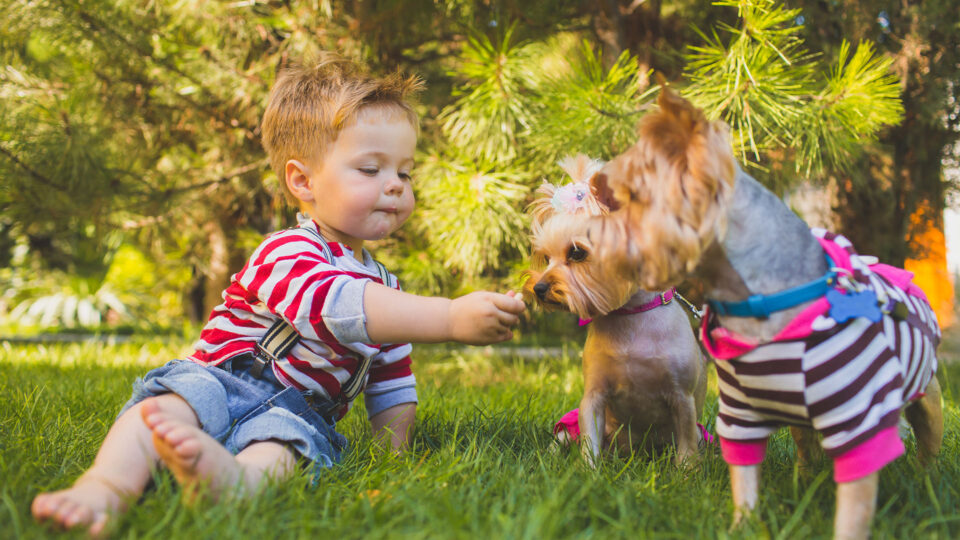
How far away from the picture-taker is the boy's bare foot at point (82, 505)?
1.34 m

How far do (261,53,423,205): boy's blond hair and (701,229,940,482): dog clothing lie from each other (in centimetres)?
128

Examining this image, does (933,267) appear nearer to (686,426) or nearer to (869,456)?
(686,426)

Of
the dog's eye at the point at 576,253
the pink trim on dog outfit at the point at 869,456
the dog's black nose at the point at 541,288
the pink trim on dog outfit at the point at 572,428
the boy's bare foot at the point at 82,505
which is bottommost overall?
the pink trim on dog outfit at the point at 572,428

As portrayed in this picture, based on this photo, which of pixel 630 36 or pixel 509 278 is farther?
pixel 630 36

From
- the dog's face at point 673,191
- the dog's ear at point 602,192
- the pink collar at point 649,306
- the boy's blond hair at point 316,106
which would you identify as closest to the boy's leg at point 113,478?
the boy's blond hair at point 316,106

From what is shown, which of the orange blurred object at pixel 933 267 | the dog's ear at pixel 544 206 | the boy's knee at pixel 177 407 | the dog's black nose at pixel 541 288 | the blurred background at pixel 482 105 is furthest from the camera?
the orange blurred object at pixel 933 267

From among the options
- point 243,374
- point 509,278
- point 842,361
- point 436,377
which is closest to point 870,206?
point 509,278

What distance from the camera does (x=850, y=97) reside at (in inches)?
107

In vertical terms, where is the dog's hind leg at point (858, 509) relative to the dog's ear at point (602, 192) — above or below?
below

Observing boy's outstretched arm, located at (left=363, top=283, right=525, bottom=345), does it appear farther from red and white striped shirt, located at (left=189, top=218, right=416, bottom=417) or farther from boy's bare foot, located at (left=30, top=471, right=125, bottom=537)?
boy's bare foot, located at (left=30, top=471, right=125, bottom=537)

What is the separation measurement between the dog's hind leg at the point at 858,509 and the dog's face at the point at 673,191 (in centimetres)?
52

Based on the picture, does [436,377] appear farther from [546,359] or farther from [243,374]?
[243,374]

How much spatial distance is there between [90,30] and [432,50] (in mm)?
1790

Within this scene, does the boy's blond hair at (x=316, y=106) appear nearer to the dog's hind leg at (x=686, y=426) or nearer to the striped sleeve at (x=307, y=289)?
the striped sleeve at (x=307, y=289)
